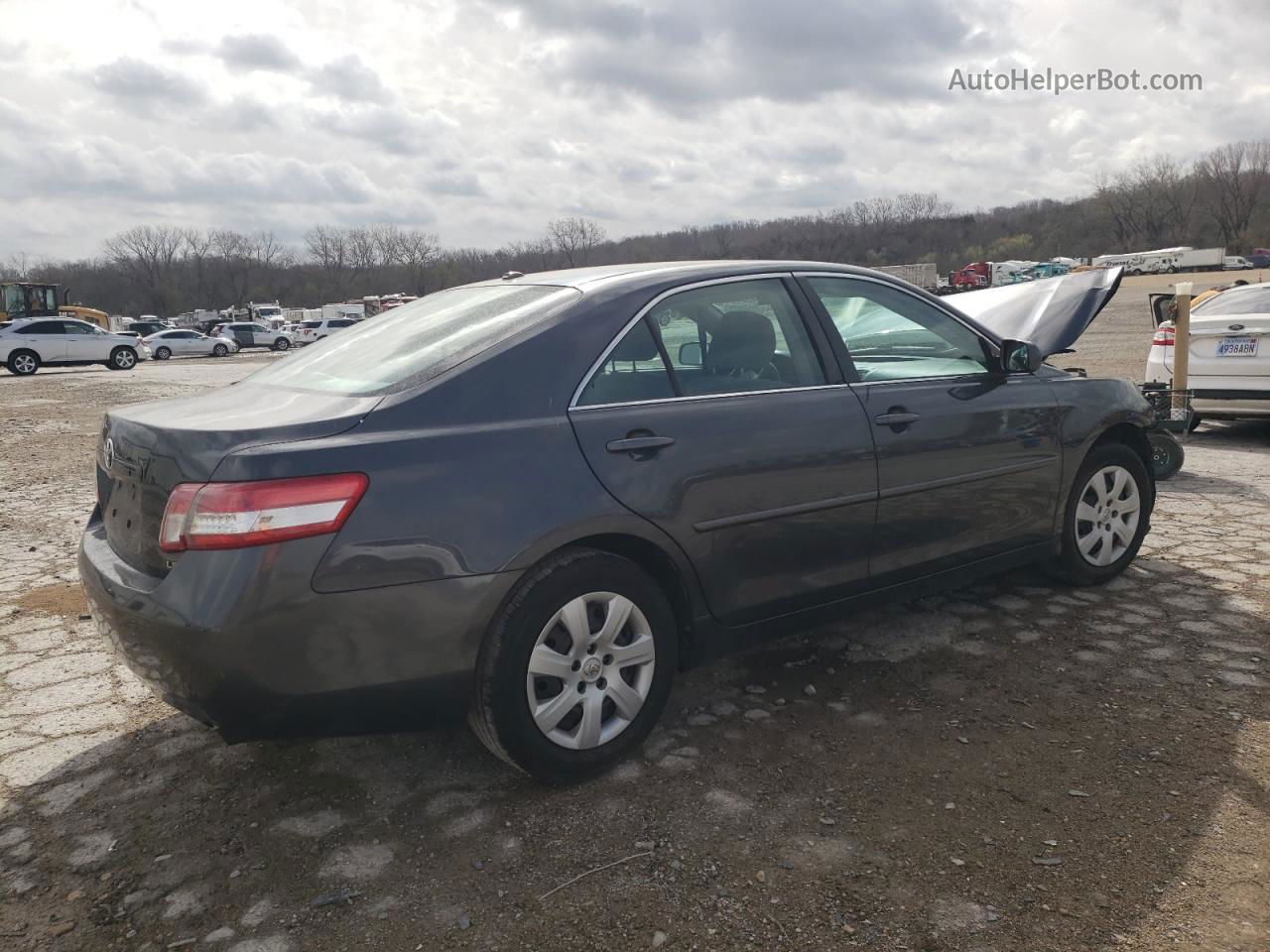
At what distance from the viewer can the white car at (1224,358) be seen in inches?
328

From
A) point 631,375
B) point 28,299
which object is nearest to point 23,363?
point 28,299

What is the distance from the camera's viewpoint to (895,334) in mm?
4039

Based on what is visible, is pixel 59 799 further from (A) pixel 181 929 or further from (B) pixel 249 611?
(B) pixel 249 611

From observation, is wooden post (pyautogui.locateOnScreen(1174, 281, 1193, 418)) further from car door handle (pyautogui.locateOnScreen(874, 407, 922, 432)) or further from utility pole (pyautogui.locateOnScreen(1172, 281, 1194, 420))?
car door handle (pyautogui.locateOnScreen(874, 407, 922, 432))

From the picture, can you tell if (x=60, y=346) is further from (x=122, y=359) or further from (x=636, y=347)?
(x=636, y=347)

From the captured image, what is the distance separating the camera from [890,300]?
4.00 meters

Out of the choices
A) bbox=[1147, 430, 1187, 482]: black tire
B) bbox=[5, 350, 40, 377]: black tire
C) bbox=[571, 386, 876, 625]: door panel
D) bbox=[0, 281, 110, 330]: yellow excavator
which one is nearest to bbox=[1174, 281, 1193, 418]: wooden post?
bbox=[1147, 430, 1187, 482]: black tire

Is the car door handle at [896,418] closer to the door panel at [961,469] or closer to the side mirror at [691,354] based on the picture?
the door panel at [961,469]

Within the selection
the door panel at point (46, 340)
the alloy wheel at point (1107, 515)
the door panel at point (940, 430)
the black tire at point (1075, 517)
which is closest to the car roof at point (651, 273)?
the door panel at point (940, 430)

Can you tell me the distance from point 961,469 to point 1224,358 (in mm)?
6173

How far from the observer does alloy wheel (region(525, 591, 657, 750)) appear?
2.83m

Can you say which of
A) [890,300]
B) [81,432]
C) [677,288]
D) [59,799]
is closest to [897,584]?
[890,300]

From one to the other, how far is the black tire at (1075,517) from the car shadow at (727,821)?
0.77 metres

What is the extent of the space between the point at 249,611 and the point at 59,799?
1.21 meters
